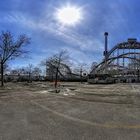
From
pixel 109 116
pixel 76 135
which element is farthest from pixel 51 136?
pixel 109 116

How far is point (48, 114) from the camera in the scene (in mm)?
10164

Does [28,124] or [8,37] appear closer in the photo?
[28,124]

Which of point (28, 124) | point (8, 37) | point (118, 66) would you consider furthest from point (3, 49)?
point (118, 66)

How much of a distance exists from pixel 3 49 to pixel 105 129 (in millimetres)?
35993

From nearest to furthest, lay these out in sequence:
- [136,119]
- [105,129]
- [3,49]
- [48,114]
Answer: [105,129]
[136,119]
[48,114]
[3,49]

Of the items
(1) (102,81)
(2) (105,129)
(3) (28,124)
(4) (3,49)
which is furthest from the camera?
(1) (102,81)

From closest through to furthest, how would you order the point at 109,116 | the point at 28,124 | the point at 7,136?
the point at 7,136, the point at 28,124, the point at 109,116

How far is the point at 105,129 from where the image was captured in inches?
293

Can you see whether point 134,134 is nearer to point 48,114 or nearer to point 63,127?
point 63,127

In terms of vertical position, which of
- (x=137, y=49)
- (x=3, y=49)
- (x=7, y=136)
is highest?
(x=137, y=49)

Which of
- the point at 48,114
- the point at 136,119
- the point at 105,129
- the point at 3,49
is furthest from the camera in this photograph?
the point at 3,49

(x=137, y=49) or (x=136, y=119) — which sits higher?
(x=137, y=49)

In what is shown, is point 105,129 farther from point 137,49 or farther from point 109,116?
point 137,49

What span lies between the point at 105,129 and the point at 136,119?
1.97 meters
